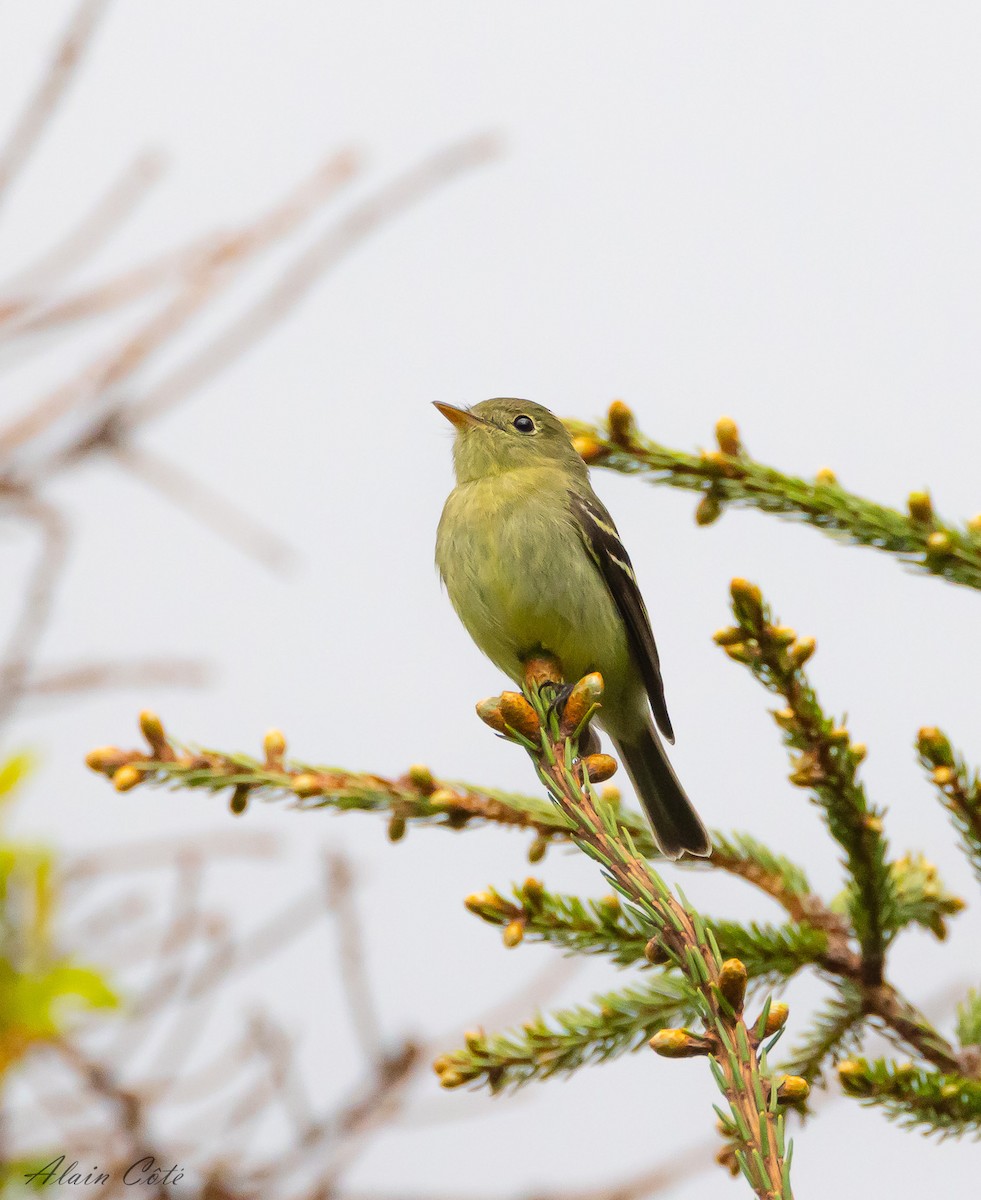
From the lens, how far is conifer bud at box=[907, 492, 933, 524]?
2426 mm

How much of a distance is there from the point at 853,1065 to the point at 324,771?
1.09 meters

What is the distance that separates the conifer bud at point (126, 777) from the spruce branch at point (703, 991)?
27.0 inches

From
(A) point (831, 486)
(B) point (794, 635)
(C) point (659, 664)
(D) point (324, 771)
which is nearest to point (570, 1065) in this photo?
(D) point (324, 771)

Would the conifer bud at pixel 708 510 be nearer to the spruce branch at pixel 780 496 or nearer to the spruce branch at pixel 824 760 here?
the spruce branch at pixel 780 496

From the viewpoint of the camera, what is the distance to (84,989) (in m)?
2.54

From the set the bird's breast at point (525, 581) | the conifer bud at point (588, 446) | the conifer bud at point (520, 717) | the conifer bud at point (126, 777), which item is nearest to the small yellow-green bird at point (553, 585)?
the bird's breast at point (525, 581)

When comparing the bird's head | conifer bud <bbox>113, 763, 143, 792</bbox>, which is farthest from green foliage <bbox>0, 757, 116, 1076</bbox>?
the bird's head

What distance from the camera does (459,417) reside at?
4848 mm

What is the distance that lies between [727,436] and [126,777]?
137 cm

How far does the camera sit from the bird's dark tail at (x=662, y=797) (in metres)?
3.33

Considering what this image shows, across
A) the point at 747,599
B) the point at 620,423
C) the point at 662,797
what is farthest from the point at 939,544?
the point at 662,797

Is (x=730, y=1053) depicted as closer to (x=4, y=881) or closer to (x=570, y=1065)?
(x=570, y=1065)

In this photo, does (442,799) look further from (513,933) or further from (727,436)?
(727,436)

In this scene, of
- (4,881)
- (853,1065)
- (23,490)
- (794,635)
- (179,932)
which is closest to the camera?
(853,1065)
